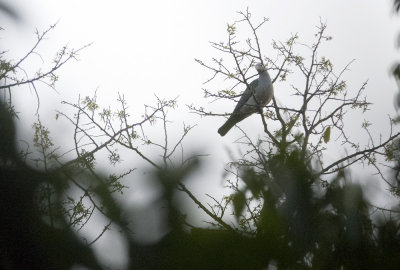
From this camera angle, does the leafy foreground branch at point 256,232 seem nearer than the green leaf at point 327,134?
Yes

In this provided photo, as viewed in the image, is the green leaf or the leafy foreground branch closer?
the leafy foreground branch

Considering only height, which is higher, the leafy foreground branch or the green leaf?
the green leaf

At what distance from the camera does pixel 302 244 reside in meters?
1.10

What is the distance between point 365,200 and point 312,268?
22 centimetres

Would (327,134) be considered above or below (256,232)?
above

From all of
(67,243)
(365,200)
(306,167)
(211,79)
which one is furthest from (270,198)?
(211,79)

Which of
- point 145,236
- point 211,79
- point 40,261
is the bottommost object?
point 40,261

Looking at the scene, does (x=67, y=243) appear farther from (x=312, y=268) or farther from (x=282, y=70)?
(x=282, y=70)

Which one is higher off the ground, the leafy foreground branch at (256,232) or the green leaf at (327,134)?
the green leaf at (327,134)

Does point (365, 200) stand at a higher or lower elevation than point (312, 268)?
higher

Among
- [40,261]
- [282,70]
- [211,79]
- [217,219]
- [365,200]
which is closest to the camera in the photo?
[40,261]

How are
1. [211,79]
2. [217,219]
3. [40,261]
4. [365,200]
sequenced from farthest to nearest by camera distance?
[211,79] < [217,219] < [365,200] < [40,261]

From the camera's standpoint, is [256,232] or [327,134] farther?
[327,134]

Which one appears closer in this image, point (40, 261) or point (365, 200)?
point (40, 261)
